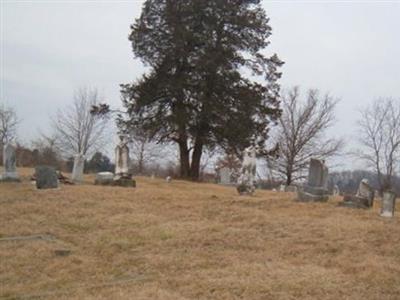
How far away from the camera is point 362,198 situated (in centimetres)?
1658

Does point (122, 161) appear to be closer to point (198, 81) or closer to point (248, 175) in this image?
point (248, 175)

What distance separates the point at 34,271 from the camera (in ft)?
33.7

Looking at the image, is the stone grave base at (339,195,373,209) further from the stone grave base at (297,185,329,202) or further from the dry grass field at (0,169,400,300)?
the stone grave base at (297,185,329,202)

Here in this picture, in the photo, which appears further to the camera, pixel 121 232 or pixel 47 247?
pixel 121 232

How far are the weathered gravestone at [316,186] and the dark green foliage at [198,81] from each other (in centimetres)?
1319

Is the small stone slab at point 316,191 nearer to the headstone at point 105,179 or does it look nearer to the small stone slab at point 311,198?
the small stone slab at point 311,198

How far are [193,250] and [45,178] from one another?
8796 mm

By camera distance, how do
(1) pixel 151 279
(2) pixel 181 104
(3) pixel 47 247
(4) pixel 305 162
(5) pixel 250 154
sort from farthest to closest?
(4) pixel 305 162 → (2) pixel 181 104 → (5) pixel 250 154 → (3) pixel 47 247 → (1) pixel 151 279

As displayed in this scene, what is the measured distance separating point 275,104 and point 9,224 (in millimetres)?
21355

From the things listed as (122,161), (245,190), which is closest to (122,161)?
(122,161)

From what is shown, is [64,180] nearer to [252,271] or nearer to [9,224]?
[9,224]

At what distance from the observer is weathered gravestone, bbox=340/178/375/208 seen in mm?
16406

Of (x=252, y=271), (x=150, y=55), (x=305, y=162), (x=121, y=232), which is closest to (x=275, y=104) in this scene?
(x=150, y=55)

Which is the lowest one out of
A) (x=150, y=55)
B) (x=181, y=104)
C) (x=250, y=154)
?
(x=250, y=154)
